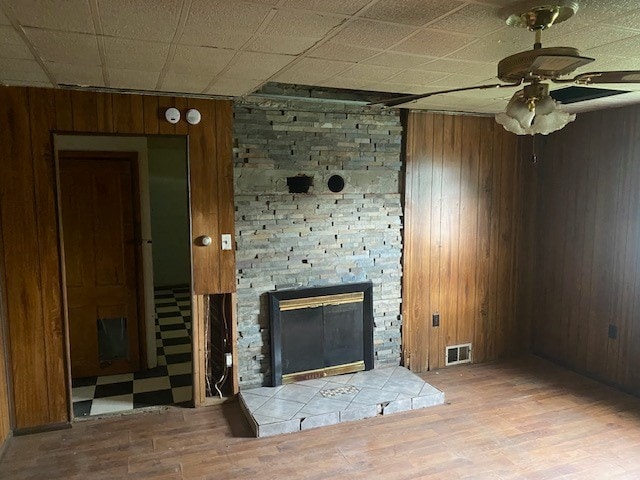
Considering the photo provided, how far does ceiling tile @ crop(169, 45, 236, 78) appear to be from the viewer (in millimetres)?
2203

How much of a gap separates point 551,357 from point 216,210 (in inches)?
130

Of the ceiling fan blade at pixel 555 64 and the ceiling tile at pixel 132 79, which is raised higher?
the ceiling tile at pixel 132 79

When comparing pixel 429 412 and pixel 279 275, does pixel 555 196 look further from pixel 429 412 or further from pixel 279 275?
pixel 279 275

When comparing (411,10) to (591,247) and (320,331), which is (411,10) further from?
(591,247)

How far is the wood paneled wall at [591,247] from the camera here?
3.69 meters

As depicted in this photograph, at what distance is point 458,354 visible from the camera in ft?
14.0

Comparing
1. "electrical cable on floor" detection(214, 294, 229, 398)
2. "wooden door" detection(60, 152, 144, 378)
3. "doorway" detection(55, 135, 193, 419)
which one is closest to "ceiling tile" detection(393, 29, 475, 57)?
"doorway" detection(55, 135, 193, 419)

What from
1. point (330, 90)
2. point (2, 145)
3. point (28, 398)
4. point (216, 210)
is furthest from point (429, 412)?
point (2, 145)

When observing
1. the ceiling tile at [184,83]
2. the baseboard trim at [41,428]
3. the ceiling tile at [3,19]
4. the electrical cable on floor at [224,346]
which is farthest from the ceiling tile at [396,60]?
the baseboard trim at [41,428]

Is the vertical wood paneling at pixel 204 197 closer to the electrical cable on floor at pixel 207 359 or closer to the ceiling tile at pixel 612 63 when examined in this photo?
the electrical cable on floor at pixel 207 359

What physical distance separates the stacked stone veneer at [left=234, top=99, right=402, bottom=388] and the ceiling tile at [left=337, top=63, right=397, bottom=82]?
2.68ft

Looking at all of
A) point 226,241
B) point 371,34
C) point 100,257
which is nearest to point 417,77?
point 371,34

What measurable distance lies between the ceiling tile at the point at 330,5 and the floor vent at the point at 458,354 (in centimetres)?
327

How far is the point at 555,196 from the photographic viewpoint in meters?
4.27
